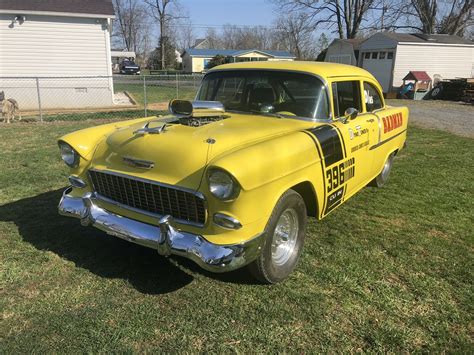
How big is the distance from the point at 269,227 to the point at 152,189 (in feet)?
3.08

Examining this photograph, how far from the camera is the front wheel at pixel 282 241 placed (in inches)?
122

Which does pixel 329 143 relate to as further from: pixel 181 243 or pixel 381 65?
pixel 381 65

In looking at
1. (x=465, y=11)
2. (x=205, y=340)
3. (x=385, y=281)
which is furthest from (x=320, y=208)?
(x=465, y=11)

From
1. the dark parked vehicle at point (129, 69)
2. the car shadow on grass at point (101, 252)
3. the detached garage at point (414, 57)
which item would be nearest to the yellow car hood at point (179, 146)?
the car shadow on grass at point (101, 252)

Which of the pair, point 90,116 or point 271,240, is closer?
point 271,240

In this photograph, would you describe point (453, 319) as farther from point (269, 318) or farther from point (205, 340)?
point (205, 340)

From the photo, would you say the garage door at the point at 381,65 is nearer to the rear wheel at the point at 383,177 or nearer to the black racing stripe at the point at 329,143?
the rear wheel at the point at 383,177

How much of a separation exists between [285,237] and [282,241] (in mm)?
44

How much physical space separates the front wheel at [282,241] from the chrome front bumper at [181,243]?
210 mm

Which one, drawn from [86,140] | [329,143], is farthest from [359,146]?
[86,140]

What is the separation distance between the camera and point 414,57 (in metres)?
24.8

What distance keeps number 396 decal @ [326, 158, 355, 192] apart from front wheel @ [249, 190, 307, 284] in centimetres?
48

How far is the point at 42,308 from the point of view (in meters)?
2.98

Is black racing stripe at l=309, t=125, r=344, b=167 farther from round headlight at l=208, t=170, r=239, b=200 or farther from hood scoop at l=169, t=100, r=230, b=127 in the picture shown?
round headlight at l=208, t=170, r=239, b=200
